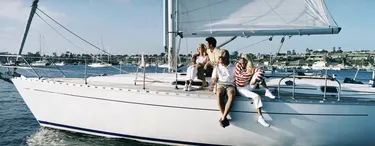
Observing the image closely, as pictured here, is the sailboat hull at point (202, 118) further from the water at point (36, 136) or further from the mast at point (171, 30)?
the mast at point (171, 30)

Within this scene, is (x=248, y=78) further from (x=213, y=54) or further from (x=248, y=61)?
(x=213, y=54)

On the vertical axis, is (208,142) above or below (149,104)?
below

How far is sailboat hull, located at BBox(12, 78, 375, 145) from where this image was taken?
701cm

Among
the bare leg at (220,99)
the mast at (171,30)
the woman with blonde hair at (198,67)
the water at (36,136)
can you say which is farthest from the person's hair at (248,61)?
the water at (36,136)

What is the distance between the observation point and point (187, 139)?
7.70 metres

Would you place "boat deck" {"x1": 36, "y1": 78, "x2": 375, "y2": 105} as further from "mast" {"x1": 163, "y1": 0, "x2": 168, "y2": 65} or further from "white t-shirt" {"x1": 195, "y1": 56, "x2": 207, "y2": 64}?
"mast" {"x1": 163, "y1": 0, "x2": 168, "y2": 65}

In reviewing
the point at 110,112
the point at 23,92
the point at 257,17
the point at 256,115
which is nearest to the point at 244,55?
the point at 256,115

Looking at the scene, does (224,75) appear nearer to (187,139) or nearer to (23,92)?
(187,139)

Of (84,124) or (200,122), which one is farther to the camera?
(84,124)

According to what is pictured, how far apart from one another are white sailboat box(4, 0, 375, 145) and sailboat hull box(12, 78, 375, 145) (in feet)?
0.07

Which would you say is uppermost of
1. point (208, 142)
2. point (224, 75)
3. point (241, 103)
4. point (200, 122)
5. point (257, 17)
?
point (257, 17)

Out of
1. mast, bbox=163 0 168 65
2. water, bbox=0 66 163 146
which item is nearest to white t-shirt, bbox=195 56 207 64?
mast, bbox=163 0 168 65

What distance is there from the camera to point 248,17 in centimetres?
900

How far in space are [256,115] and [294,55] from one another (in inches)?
168
